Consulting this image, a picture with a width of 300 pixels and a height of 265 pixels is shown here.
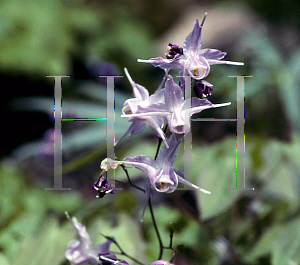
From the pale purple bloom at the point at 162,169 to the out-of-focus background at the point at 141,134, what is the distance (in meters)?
0.16

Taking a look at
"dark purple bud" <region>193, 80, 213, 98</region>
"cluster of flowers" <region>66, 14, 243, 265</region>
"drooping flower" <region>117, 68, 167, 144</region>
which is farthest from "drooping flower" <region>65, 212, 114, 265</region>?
"dark purple bud" <region>193, 80, 213, 98</region>

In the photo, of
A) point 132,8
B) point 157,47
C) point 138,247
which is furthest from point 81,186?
point 132,8

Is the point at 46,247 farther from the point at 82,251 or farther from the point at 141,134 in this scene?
the point at 141,134

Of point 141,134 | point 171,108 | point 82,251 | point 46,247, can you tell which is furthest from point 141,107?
point 141,134

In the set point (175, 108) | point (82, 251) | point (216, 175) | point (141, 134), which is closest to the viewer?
point (175, 108)

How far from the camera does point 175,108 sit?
1.51 ft

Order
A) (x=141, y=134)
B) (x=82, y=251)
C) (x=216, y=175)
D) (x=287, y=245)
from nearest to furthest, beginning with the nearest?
(x=82, y=251) < (x=287, y=245) < (x=216, y=175) < (x=141, y=134)

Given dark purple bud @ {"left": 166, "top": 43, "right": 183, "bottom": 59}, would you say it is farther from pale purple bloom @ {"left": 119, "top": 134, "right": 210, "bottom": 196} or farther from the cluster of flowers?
pale purple bloom @ {"left": 119, "top": 134, "right": 210, "bottom": 196}

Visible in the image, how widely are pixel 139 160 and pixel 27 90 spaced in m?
1.81

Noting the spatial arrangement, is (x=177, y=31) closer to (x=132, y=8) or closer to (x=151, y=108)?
(x=132, y=8)

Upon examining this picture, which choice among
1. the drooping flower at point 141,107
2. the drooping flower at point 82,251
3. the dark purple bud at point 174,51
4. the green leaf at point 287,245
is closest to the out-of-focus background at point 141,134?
the green leaf at point 287,245

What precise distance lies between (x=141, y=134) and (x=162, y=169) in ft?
3.66

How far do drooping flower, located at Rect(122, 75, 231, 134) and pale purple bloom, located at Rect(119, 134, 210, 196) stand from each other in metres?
0.03

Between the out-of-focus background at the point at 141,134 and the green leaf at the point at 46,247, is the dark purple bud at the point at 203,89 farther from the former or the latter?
the green leaf at the point at 46,247
